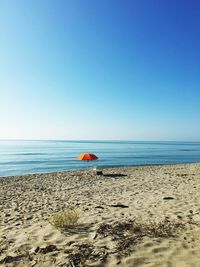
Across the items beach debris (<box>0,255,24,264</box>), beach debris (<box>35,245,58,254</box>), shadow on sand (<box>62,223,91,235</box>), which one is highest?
beach debris (<box>35,245,58,254</box>)

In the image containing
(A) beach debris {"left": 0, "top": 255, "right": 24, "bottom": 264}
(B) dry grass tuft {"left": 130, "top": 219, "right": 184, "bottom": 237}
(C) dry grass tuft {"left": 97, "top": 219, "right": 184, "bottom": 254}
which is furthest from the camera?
(B) dry grass tuft {"left": 130, "top": 219, "right": 184, "bottom": 237}

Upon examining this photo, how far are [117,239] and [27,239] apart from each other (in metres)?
2.27

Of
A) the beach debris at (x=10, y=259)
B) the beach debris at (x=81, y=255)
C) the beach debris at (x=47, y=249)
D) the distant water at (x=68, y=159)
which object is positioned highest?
the beach debris at (x=81, y=255)

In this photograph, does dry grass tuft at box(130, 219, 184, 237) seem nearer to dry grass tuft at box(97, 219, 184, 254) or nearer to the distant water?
dry grass tuft at box(97, 219, 184, 254)

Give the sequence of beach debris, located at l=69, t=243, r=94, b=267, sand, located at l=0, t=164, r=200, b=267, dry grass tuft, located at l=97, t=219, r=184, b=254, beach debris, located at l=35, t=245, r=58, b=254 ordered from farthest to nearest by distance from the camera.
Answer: dry grass tuft, located at l=97, t=219, r=184, b=254
beach debris, located at l=35, t=245, r=58, b=254
sand, located at l=0, t=164, r=200, b=267
beach debris, located at l=69, t=243, r=94, b=267

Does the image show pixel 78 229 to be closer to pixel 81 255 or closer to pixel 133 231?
pixel 133 231

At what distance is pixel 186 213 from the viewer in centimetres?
765

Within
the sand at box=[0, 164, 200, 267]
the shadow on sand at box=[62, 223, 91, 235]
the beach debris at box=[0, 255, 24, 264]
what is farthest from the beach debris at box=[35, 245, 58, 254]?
the shadow on sand at box=[62, 223, 91, 235]

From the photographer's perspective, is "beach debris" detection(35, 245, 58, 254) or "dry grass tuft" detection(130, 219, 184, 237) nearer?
"beach debris" detection(35, 245, 58, 254)

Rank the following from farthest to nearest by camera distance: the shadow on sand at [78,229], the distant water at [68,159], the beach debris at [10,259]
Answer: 1. the distant water at [68,159]
2. the shadow on sand at [78,229]
3. the beach debris at [10,259]

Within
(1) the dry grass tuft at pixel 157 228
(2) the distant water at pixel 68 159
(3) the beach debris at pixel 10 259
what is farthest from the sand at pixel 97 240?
(2) the distant water at pixel 68 159

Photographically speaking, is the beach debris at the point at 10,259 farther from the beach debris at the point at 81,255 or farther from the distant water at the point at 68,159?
the distant water at the point at 68,159

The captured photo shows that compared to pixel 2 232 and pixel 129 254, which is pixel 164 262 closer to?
pixel 129 254

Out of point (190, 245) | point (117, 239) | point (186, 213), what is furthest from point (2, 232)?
point (186, 213)
